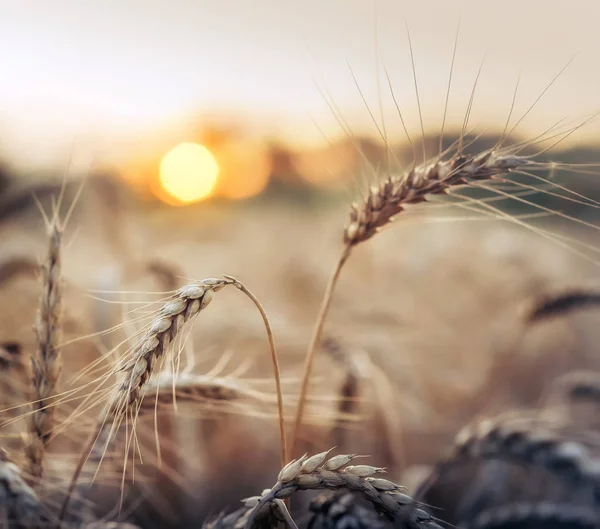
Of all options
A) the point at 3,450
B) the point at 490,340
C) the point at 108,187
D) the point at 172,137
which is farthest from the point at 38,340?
the point at 172,137

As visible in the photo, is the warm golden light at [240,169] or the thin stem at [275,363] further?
the warm golden light at [240,169]

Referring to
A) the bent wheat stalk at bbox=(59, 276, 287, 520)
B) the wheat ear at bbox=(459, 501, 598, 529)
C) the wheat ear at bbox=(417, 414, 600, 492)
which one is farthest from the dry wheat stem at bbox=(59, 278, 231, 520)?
the wheat ear at bbox=(459, 501, 598, 529)

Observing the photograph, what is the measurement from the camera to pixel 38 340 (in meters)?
0.75

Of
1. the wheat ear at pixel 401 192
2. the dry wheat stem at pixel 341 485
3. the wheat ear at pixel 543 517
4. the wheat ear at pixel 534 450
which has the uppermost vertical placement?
the wheat ear at pixel 401 192

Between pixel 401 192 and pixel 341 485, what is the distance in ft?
1.25

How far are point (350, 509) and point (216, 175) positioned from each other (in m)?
3.02

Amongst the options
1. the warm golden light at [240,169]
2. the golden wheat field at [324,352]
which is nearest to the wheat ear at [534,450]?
the golden wheat field at [324,352]

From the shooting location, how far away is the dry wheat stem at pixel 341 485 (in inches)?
22.4

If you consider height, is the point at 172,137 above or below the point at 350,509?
above

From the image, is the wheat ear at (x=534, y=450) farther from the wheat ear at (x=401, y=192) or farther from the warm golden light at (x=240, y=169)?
the warm golden light at (x=240, y=169)

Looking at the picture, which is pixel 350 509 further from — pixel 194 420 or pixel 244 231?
pixel 244 231

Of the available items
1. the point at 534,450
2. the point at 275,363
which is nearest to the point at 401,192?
the point at 275,363

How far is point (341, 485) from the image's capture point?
578mm

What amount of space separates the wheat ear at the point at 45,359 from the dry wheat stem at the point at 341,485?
0.35m
